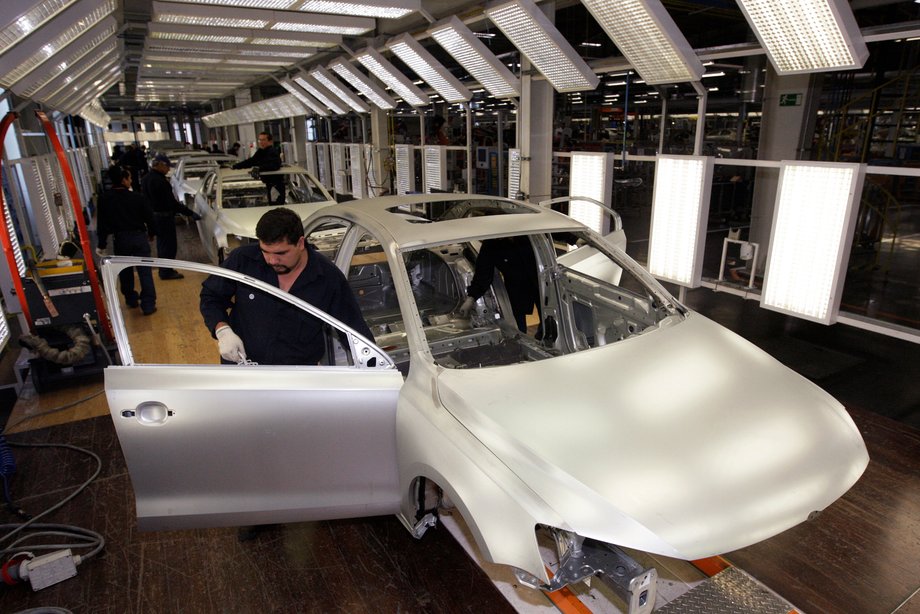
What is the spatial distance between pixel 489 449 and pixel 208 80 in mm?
15164

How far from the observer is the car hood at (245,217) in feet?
22.5

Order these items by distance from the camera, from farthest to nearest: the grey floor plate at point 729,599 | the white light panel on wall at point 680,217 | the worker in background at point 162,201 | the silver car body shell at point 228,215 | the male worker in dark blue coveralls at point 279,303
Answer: the worker in background at point 162,201 < the silver car body shell at point 228,215 < the white light panel on wall at point 680,217 < the male worker in dark blue coveralls at point 279,303 < the grey floor plate at point 729,599

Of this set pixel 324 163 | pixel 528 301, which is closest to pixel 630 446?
pixel 528 301

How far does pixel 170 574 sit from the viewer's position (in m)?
2.72

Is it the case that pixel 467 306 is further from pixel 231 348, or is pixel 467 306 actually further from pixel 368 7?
pixel 368 7

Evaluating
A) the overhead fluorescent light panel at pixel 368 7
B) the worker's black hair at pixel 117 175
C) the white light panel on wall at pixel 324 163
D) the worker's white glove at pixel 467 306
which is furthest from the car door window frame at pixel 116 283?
the white light panel on wall at pixel 324 163

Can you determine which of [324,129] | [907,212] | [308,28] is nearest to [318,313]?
[308,28]

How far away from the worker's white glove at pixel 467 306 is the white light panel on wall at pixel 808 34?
2.50m

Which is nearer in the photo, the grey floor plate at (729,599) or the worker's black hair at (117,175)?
the grey floor plate at (729,599)

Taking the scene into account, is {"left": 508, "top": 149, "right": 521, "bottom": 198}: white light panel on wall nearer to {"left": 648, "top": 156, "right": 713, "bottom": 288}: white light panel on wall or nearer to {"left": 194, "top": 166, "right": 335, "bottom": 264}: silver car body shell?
{"left": 648, "top": 156, "right": 713, "bottom": 288}: white light panel on wall

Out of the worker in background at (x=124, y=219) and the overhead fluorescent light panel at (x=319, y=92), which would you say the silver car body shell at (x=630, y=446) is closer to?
the worker in background at (x=124, y=219)

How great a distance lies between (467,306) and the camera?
378cm

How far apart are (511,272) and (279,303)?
1.63 meters

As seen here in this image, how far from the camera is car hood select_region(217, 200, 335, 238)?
6859 millimetres
